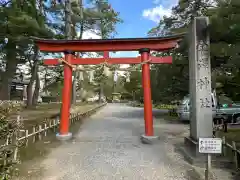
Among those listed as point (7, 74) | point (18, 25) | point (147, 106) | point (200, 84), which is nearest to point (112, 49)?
point (147, 106)

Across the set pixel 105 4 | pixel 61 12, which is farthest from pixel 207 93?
pixel 105 4

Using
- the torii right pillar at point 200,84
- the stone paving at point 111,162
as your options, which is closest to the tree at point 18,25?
the stone paving at point 111,162

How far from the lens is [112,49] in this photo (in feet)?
29.1

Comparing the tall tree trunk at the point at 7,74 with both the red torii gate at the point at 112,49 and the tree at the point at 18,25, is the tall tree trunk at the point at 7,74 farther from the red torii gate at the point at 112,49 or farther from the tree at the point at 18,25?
the red torii gate at the point at 112,49

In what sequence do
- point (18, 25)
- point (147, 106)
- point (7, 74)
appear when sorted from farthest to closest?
point (7, 74), point (18, 25), point (147, 106)

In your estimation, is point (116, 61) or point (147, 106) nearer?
point (147, 106)

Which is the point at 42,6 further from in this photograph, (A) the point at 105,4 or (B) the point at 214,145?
(B) the point at 214,145

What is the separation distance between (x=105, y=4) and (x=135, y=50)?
1433cm

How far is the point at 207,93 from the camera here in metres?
6.44

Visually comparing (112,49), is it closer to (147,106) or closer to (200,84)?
(147,106)

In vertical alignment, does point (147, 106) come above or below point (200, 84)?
below

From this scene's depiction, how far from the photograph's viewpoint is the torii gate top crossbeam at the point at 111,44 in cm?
859

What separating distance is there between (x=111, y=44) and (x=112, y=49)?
212mm

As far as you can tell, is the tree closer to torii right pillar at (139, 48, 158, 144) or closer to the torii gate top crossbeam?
the torii gate top crossbeam
